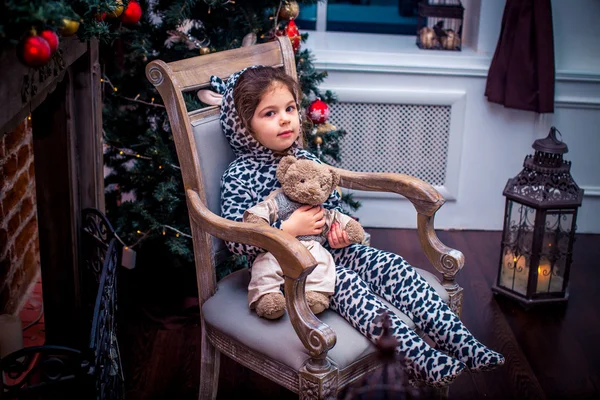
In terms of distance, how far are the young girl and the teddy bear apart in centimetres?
3

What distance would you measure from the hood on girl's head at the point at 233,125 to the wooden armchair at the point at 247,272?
0.12 feet

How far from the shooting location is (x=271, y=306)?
1.72 metres

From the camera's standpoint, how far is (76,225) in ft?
7.25

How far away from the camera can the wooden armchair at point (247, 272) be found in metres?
1.59

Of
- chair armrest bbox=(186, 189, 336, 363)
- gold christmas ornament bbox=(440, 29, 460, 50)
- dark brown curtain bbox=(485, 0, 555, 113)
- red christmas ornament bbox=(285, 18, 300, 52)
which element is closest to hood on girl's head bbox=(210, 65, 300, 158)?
chair armrest bbox=(186, 189, 336, 363)

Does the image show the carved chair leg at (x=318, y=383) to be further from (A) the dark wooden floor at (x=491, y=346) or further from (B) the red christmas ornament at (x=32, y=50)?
(B) the red christmas ornament at (x=32, y=50)

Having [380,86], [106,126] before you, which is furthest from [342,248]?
[380,86]

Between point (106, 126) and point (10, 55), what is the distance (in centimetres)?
150

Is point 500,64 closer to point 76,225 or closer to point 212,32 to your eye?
point 212,32

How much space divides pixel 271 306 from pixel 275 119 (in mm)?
510

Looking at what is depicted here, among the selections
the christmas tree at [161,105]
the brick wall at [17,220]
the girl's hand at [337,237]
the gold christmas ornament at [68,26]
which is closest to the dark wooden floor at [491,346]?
the christmas tree at [161,105]

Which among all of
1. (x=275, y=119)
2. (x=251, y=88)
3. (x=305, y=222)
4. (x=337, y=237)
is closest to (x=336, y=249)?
(x=337, y=237)

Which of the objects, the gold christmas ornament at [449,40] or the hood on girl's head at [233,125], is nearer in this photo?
the hood on girl's head at [233,125]

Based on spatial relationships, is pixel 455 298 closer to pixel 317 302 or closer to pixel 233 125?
pixel 317 302
